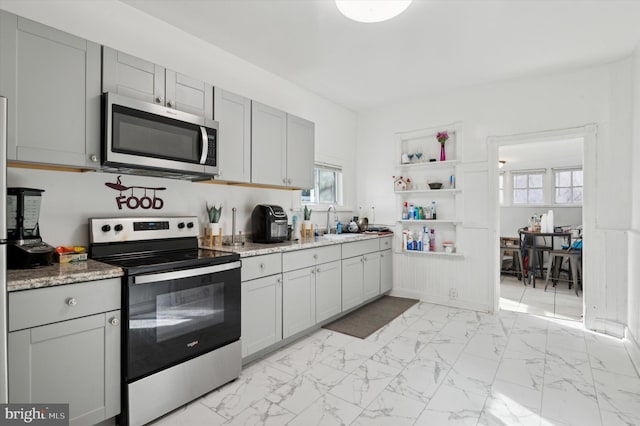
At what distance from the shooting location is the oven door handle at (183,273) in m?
1.79

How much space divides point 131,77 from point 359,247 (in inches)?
108

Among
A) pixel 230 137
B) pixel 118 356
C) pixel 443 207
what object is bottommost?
pixel 118 356

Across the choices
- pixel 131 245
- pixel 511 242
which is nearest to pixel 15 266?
pixel 131 245

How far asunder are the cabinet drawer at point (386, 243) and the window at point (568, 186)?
5430 millimetres

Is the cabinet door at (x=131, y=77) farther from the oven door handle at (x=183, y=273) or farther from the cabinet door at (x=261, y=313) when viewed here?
the cabinet door at (x=261, y=313)

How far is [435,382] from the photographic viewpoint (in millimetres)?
2342

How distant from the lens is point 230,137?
2.74 meters

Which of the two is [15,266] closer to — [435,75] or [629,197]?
[435,75]

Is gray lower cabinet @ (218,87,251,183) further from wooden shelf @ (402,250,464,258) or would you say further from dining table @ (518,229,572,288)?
dining table @ (518,229,572,288)

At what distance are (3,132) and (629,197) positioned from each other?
184 inches

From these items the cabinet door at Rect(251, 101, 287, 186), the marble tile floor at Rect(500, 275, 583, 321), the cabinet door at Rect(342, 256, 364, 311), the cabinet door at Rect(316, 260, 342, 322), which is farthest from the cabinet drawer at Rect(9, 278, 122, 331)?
the marble tile floor at Rect(500, 275, 583, 321)

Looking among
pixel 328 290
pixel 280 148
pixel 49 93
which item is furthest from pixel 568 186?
pixel 49 93

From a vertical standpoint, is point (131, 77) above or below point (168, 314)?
above

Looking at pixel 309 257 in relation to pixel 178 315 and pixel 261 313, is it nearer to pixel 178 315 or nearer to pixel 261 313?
pixel 261 313
